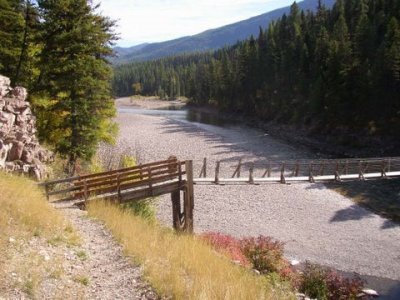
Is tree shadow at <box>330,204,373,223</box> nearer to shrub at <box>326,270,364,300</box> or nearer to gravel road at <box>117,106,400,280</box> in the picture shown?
Answer: gravel road at <box>117,106,400,280</box>

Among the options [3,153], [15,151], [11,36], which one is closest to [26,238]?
[3,153]

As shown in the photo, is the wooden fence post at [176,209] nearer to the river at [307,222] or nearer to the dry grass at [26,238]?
the river at [307,222]

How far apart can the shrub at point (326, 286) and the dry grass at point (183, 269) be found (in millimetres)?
4032

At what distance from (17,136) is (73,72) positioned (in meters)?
6.66

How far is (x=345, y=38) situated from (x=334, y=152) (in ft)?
63.5

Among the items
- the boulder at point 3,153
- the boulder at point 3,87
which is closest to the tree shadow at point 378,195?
the boulder at point 3,153

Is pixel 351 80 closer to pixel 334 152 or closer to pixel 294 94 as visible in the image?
pixel 334 152

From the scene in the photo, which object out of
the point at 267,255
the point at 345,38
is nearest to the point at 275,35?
the point at 345,38

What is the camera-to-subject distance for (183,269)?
10625 millimetres

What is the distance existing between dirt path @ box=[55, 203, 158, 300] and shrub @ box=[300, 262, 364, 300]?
7.50m

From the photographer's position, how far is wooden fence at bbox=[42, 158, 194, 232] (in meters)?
17.6

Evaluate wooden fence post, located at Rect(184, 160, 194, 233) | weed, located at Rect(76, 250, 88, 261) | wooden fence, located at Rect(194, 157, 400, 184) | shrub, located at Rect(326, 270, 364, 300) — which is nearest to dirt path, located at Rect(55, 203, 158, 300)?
weed, located at Rect(76, 250, 88, 261)

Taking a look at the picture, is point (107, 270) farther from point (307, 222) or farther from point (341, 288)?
point (307, 222)

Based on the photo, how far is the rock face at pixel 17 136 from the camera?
1753 cm
